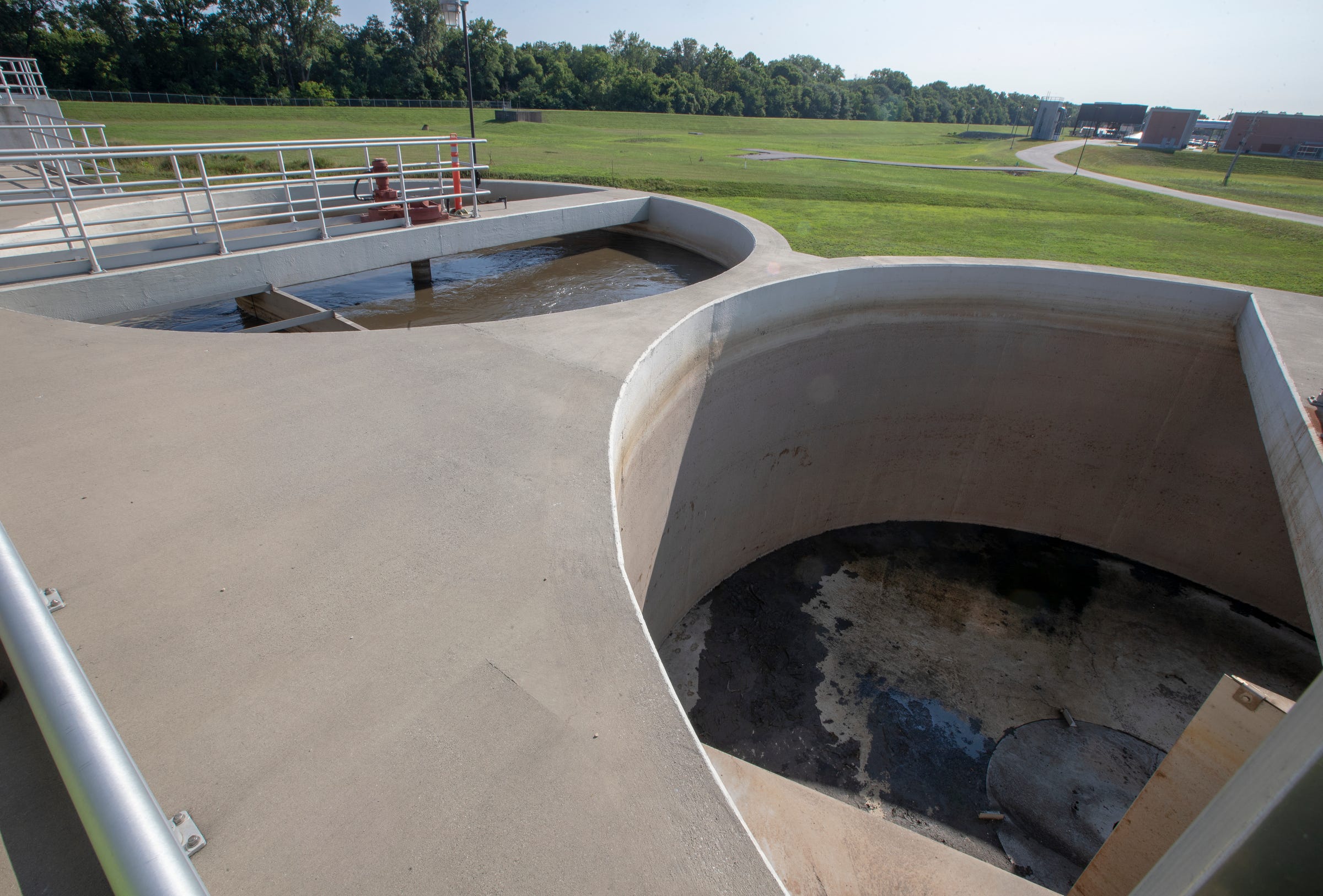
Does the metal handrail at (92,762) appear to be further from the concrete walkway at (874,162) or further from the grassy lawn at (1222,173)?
the concrete walkway at (874,162)

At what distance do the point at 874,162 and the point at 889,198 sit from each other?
12.2 m

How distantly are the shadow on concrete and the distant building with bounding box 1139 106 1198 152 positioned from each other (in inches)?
2313

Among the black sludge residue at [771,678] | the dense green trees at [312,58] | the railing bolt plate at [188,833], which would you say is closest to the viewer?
the railing bolt plate at [188,833]

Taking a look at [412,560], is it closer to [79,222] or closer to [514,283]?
Result: [79,222]

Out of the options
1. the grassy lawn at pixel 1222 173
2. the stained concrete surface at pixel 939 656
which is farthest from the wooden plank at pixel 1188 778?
the grassy lawn at pixel 1222 173

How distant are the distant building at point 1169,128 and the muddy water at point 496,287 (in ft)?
156

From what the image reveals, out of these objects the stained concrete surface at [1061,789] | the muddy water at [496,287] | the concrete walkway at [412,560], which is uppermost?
the concrete walkway at [412,560]

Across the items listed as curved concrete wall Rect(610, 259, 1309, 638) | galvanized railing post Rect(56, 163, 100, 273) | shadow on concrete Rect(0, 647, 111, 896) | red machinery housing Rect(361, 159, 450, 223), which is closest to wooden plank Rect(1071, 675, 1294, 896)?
curved concrete wall Rect(610, 259, 1309, 638)

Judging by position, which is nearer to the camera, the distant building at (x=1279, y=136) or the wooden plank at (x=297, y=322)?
the wooden plank at (x=297, y=322)

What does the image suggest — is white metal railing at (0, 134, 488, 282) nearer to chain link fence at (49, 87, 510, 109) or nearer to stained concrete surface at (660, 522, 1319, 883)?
stained concrete surface at (660, 522, 1319, 883)

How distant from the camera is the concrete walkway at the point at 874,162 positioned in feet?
96.1

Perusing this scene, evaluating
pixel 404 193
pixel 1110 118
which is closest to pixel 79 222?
pixel 404 193

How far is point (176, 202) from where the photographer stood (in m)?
14.2

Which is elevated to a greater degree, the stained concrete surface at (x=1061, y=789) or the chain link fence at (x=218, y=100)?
the chain link fence at (x=218, y=100)
